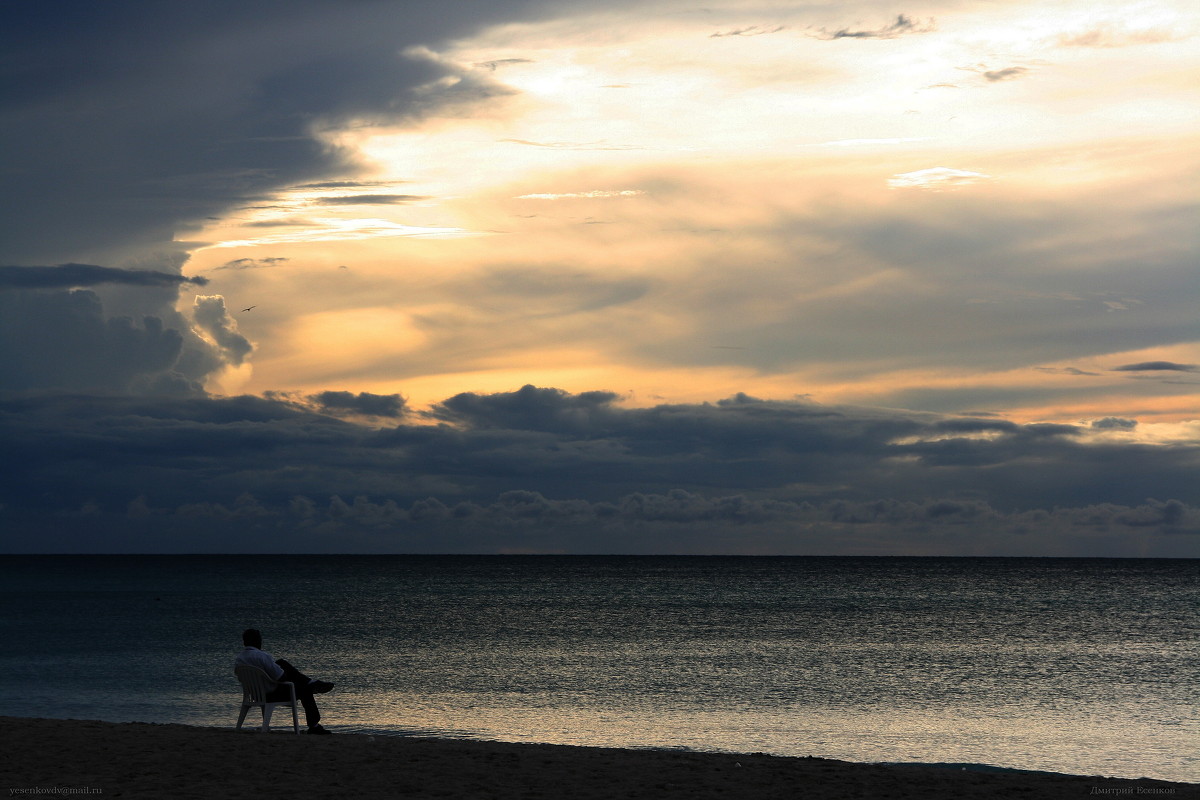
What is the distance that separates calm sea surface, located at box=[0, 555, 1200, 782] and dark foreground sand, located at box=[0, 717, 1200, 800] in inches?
261

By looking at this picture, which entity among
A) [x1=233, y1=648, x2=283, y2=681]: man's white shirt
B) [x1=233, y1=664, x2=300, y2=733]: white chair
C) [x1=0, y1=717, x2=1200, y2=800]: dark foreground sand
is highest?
[x1=233, y1=648, x2=283, y2=681]: man's white shirt

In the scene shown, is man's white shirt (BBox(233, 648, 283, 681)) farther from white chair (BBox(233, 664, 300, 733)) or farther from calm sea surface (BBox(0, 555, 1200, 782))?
calm sea surface (BBox(0, 555, 1200, 782))

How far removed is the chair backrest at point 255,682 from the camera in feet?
45.6

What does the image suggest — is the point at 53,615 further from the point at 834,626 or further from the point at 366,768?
the point at 366,768

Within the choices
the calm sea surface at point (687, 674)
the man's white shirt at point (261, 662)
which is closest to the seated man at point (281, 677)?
the man's white shirt at point (261, 662)

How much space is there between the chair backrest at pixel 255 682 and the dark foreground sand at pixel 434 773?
2.15ft

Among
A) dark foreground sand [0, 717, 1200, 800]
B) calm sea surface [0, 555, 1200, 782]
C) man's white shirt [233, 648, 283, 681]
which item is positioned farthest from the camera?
calm sea surface [0, 555, 1200, 782]

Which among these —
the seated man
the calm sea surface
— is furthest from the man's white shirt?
the calm sea surface

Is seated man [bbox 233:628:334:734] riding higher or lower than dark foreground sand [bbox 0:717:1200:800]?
higher

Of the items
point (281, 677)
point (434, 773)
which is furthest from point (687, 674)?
point (434, 773)

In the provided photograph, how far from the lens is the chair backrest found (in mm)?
13906

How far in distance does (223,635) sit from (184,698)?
22.9 metres

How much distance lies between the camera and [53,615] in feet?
196

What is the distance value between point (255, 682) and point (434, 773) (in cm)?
385
